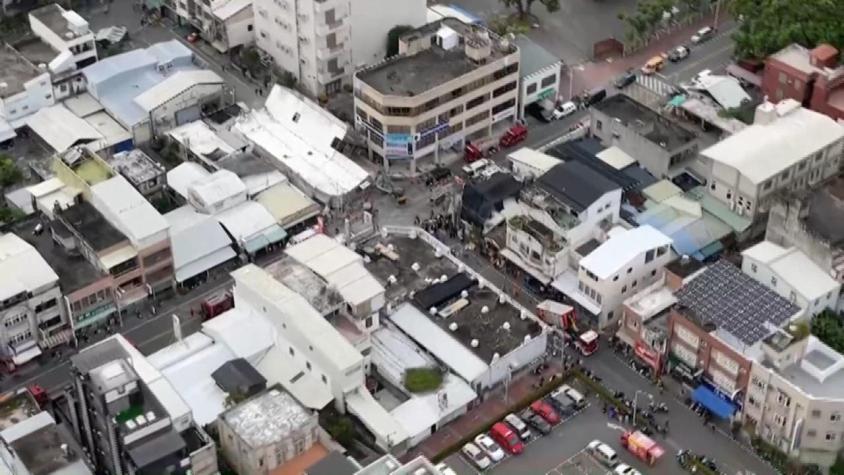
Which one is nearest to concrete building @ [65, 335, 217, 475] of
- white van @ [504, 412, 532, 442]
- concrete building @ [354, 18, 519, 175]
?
white van @ [504, 412, 532, 442]

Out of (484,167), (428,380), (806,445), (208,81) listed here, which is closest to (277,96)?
(208,81)

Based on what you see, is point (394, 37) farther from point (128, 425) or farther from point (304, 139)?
point (128, 425)

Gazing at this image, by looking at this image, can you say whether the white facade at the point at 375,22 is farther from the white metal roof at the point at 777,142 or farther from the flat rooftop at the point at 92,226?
the white metal roof at the point at 777,142

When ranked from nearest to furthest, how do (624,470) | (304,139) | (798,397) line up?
(798,397), (624,470), (304,139)

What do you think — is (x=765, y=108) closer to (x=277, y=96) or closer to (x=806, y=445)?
(x=806, y=445)

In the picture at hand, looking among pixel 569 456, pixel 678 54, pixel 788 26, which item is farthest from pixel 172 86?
pixel 788 26

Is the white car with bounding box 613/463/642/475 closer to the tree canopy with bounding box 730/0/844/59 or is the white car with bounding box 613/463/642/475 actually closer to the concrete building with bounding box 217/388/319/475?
the concrete building with bounding box 217/388/319/475
